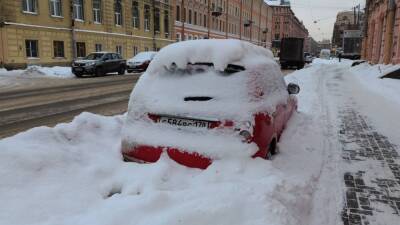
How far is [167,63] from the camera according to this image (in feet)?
15.1

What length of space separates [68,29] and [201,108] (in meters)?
28.9

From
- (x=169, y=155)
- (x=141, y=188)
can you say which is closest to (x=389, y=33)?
(x=169, y=155)

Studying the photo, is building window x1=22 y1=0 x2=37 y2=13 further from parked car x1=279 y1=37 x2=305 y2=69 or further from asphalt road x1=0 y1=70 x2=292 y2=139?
parked car x1=279 y1=37 x2=305 y2=69

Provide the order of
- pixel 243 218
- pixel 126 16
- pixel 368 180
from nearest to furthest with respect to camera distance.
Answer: pixel 243 218 → pixel 368 180 → pixel 126 16

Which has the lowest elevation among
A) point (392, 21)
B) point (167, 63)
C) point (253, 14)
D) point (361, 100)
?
point (361, 100)

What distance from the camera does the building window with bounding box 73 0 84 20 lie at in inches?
1237

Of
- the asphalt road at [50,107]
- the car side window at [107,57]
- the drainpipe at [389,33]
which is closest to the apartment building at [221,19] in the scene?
the car side window at [107,57]

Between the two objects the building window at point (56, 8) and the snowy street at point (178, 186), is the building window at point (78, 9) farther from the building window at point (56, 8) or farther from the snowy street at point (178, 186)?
the snowy street at point (178, 186)

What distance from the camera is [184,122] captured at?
4250 millimetres

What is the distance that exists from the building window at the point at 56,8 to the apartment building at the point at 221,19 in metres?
20.2

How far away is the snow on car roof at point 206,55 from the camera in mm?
4359

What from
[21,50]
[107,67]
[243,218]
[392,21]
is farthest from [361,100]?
[21,50]

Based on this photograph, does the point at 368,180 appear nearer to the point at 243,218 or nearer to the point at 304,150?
the point at 304,150

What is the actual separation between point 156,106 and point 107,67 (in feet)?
73.9
